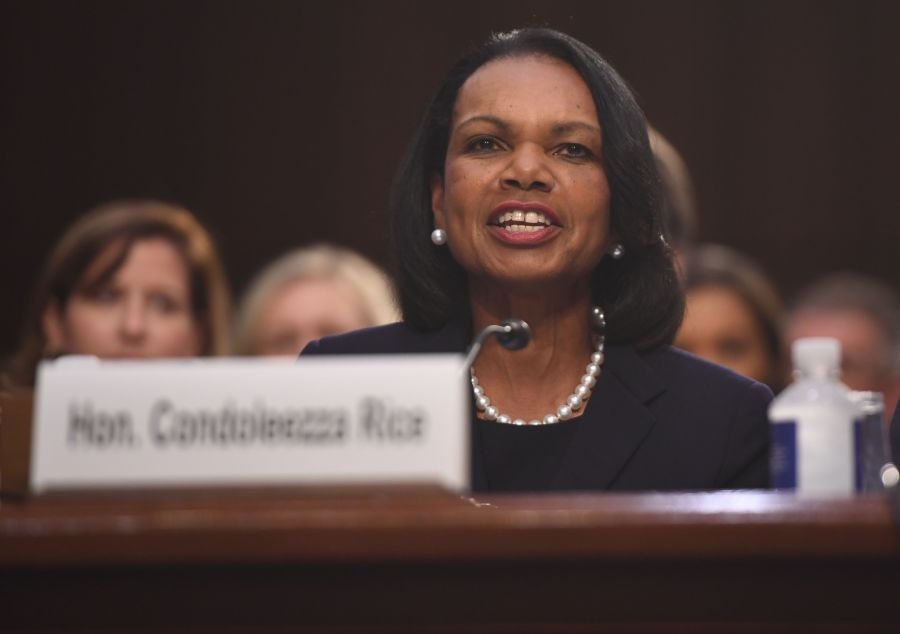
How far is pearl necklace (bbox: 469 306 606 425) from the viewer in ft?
6.57

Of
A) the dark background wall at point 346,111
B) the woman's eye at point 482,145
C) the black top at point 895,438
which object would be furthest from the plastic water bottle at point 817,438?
the dark background wall at point 346,111

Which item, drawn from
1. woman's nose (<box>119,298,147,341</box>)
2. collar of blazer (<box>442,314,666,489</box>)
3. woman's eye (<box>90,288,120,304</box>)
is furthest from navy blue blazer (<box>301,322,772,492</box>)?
woman's eye (<box>90,288,120,304</box>)

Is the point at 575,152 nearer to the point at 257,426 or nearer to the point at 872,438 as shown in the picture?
the point at 872,438

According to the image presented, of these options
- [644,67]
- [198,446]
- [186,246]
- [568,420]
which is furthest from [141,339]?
[644,67]

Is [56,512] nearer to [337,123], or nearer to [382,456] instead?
[382,456]

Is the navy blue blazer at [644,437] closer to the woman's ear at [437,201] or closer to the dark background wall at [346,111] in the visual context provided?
the woman's ear at [437,201]

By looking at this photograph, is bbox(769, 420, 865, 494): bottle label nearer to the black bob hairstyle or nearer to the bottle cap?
the bottle cap

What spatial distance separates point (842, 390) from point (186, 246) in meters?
1.99

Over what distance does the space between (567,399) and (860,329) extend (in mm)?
1804

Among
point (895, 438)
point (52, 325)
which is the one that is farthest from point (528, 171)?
point (52, 325)

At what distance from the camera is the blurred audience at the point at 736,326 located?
3.01 meters

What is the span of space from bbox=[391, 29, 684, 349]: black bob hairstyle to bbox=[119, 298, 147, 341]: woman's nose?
3.00 feet

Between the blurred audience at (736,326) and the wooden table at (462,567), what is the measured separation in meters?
1.92

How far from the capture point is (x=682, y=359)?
6.72 feet
